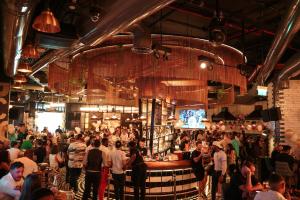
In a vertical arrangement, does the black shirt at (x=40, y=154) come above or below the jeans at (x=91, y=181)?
above

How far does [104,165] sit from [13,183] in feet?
12.3

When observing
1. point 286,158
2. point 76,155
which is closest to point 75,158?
point 76,155

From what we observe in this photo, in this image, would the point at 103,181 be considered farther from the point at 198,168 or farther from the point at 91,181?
the point at 198,168

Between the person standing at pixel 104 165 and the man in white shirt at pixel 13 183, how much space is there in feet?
11.4

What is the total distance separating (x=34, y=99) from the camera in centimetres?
2114

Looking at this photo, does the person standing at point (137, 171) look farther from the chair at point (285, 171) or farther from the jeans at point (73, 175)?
the chair at point (285, 171)

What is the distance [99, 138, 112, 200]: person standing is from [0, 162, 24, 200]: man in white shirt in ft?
11.4

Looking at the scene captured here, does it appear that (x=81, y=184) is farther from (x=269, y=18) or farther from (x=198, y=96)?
(x=269, y=18)

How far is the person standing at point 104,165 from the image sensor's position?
772cm

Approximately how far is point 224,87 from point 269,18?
760 cm

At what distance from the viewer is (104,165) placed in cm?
775

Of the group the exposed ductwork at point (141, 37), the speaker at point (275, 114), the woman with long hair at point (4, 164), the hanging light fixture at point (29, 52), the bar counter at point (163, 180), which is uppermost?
the exposed ductwork at point (141, 37)

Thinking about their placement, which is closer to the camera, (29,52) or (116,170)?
(29,52)

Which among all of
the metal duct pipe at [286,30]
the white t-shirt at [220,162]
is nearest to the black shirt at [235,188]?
the metal duct pipe at [286,30]
